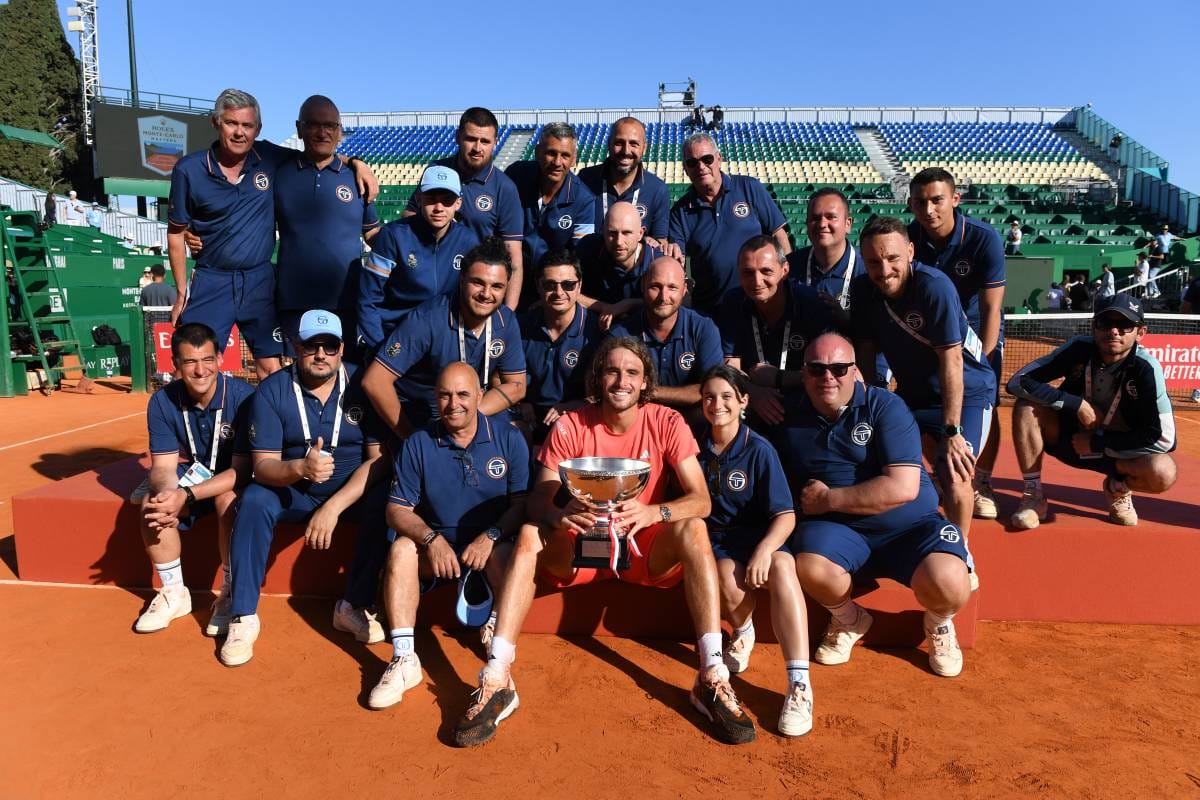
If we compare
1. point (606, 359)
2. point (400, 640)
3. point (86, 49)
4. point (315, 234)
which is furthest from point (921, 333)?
point (86, 49)

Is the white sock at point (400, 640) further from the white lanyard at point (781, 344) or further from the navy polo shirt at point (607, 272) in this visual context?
the navy polo shirt at point (607, 272)

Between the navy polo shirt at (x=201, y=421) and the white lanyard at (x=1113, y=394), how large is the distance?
5.01m

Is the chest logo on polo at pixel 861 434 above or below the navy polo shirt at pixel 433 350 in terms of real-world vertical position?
below

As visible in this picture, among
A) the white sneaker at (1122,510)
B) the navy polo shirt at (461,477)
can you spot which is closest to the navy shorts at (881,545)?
the white sneaker at (1122,510)

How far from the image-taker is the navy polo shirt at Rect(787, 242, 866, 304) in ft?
17.8

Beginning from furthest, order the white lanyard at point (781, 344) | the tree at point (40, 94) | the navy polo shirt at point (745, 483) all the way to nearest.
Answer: the tree at point (40, 94) < the white lanyard at point (781, 344) < the navy polo shirt at point (745, 483)

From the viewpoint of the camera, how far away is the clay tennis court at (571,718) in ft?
11.4

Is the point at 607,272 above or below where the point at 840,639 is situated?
above

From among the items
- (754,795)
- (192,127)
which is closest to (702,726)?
(754,795)

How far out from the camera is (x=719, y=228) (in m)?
6.01

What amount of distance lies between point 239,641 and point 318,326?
1.71 metres

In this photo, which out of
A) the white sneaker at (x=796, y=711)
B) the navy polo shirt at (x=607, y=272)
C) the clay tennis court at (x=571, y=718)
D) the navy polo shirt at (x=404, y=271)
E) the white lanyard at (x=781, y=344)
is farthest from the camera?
the navy polo shirt at (x=607, y=272)

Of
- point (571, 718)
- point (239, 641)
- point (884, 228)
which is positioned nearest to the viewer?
point (571, 718)

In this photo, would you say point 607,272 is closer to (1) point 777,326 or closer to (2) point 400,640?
(1) point 777,326
